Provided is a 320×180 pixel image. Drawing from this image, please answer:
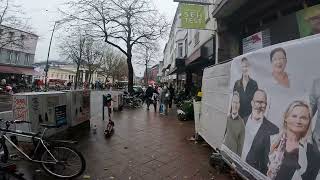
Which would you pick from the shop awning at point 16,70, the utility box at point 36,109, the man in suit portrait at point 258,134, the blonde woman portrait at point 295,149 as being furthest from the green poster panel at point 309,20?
the shop awning at point 16,70

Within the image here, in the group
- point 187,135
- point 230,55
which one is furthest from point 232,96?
point 230,55

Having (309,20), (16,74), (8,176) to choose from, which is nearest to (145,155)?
(8,176)

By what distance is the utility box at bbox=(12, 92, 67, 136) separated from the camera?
712cm

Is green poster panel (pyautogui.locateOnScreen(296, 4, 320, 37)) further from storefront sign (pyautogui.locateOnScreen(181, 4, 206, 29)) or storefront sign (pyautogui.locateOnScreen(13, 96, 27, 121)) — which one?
storefront sign (pyautogui.locateOnScreen(13, 96, 27, 121))

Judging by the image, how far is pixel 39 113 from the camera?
7.42 m

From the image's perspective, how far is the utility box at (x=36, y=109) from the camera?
7.12 m

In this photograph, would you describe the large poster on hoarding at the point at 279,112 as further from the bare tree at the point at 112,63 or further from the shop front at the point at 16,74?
the bare tree at the point at 112,63

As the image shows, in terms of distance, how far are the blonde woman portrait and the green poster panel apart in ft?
15.0

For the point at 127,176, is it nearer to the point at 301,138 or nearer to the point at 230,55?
the point at 301,138

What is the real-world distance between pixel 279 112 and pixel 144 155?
413 centimetres

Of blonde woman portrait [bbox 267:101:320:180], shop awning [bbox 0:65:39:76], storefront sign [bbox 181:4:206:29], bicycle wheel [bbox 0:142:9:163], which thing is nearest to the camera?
blonde woman portrait [bbox 267:101:320:180]

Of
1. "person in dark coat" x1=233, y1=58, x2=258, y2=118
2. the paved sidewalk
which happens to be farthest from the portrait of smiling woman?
the paved sidewalk

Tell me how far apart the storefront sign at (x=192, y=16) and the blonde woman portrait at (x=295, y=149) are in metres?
9.69

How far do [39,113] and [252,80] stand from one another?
5202 mm
